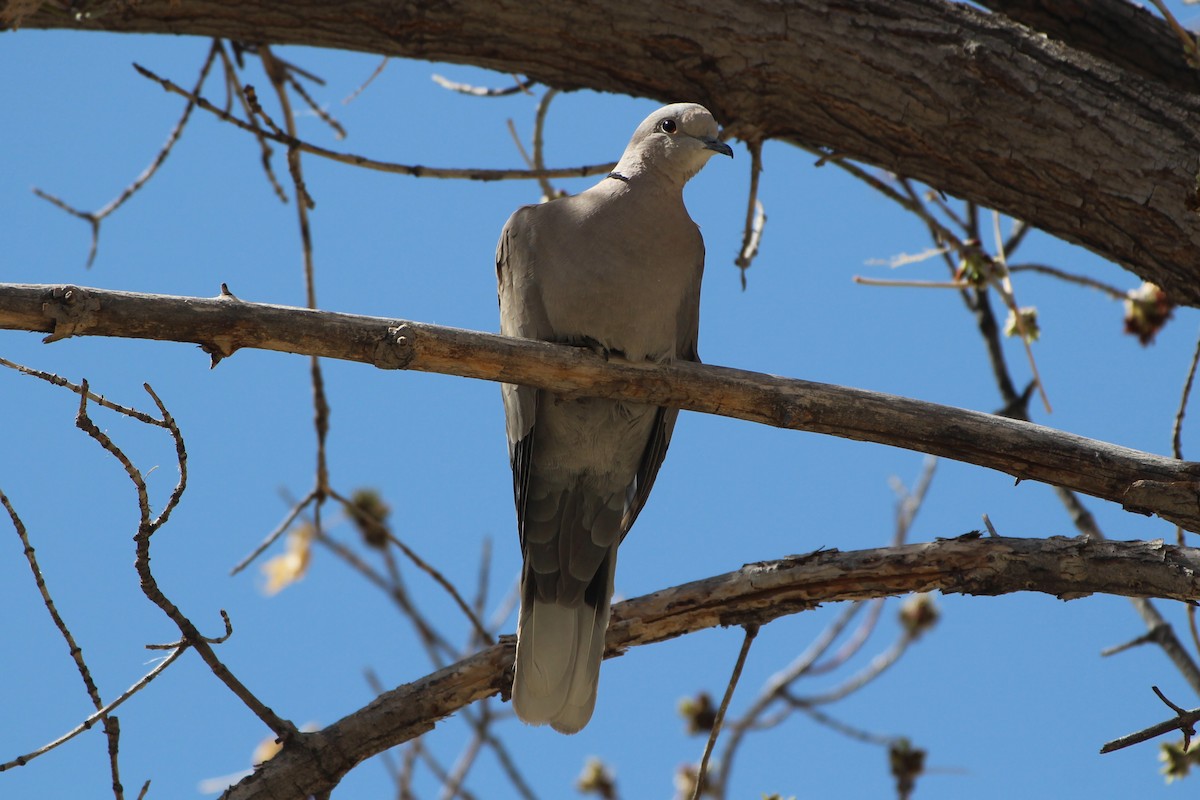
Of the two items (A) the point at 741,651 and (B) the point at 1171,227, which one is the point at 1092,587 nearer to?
(A) the point at 741,651

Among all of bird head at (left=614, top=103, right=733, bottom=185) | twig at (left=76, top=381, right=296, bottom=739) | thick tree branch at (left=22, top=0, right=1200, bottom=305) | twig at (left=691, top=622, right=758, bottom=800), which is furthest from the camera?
bird head at (left=614, top=103, right=733, bottom=185)

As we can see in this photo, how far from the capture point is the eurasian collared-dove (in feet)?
11.4

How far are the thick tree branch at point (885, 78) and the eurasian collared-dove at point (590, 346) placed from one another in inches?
8.8

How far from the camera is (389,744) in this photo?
Result: 120 inches

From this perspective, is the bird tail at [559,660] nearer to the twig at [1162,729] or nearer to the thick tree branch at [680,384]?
the thick tree branch at [680,384]

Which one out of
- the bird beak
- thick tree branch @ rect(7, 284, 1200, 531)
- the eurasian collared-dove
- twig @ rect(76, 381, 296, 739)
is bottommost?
twig @ rect(76, 381, 296, 739)

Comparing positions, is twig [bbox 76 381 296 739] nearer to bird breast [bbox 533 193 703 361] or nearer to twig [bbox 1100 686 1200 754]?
bird breast [bbox 533 193 703 361]

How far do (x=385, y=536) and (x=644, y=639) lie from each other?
3.72 feet

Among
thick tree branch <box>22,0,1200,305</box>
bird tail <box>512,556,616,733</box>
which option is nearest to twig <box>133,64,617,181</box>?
thick tree branch <box>22,0,1200,305</box>

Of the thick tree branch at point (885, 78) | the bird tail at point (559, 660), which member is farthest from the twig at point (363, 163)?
the bird tail at point (559, 660)

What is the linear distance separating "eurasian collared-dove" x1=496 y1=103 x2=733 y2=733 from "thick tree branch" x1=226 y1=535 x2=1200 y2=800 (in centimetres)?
41

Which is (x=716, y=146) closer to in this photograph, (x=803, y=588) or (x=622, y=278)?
(x=622, y=278)

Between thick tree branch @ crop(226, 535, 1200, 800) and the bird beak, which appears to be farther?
the bird beak

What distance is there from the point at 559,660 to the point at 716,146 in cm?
167
